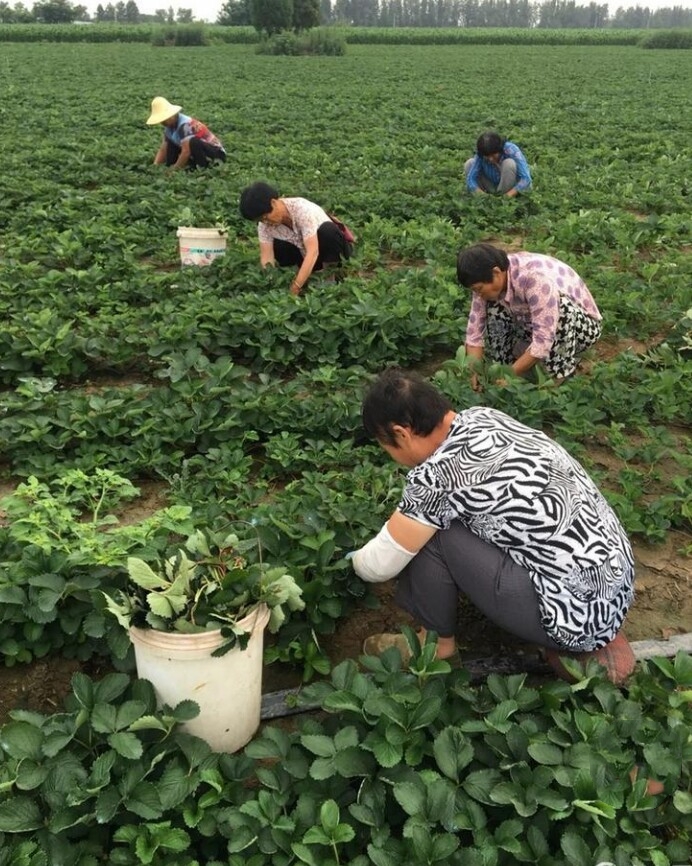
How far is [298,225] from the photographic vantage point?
5469mm

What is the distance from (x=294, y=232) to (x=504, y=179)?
11.5 feet

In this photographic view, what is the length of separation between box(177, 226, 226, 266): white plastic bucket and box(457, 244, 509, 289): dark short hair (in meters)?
2.83

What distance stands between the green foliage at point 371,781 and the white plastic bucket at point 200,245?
447cm

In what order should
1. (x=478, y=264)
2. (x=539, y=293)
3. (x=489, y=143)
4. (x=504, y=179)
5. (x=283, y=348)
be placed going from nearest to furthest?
(x=478, y=264) → (x=539, y=293) → (x=283, y=348) → (x=489, y=143) → (x=504, y=179)

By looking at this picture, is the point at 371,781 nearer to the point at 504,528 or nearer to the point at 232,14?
the point at 504,528

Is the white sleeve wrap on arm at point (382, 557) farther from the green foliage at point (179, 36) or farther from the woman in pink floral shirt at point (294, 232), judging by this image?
the green foliage at point (179, 36)

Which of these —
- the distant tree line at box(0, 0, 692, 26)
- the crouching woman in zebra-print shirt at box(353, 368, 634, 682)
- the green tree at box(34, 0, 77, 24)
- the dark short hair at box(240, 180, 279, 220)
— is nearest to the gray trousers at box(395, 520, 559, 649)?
the crouching woman in zebra-print shirt at box(353, 368, 634, 682)

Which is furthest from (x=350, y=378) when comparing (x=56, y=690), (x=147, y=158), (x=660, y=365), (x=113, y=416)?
(x=147, y=158)

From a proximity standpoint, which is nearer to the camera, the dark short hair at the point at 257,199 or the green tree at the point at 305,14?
the dark short hair at the point at 257,199

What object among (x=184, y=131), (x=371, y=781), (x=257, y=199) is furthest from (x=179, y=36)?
(x=371, y=781)

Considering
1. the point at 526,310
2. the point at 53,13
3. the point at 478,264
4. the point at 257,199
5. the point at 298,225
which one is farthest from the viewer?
the point at 53,13

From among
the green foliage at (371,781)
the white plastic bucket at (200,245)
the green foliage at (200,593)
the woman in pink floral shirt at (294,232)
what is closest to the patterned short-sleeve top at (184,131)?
the white plastic bucket at (200,245)

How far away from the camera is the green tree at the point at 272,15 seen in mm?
44697

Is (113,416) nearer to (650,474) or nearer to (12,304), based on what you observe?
(12,304)
